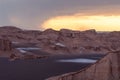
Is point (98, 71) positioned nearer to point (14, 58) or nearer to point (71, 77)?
point (71, 77)

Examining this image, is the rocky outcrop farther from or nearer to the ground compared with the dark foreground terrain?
farther from the ground

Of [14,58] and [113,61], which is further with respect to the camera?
[14,58]

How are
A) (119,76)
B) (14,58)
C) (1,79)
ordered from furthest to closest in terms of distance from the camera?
(14,58) < (1,79) < (119,76)

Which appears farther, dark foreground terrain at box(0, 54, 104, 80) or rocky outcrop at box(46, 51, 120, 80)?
dark foreground terrain at box(0, 54, 104, 80)

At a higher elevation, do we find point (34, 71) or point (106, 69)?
point (106, 69)

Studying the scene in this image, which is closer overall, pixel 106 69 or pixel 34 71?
pixel 106 69

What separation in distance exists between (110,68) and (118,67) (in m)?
0.97

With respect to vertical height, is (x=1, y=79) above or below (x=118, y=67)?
below

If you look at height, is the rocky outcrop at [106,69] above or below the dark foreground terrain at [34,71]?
above

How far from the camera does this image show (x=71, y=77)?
51.0 meters

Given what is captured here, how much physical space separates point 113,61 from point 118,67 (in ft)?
3.10

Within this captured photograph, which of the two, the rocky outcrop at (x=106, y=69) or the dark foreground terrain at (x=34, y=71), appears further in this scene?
the dark foreground terrain at (x=34, y=71)

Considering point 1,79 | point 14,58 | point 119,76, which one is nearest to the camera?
point 119,76

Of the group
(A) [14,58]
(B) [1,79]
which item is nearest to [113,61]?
(B) [1,79]
